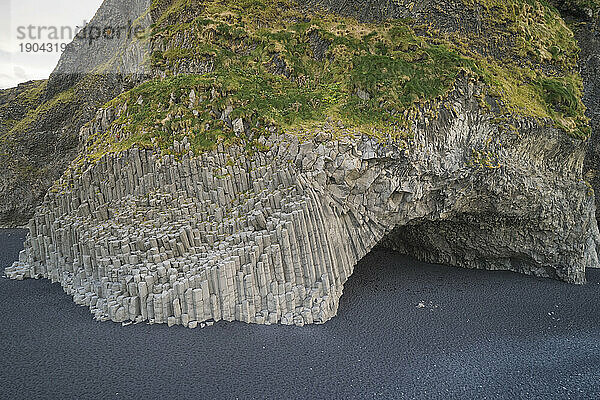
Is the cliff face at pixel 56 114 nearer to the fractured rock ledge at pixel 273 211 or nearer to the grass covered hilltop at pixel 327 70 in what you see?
the grass covered hilltop at pixel 327 70

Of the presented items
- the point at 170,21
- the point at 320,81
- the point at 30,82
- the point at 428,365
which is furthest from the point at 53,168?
the point at 428,365

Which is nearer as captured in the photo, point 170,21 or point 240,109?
point 240,109

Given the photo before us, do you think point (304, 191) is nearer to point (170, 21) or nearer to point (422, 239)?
point (422, 239)

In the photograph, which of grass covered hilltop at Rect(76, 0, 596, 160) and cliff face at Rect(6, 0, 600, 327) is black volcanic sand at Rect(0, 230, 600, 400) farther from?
grass covered hilltop at Rect(76, 0, 596, 160)

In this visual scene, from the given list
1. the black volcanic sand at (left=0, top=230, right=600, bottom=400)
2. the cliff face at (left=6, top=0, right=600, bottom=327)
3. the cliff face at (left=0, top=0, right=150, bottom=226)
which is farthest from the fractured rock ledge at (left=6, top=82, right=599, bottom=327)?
the cliff face at (left=0, top=0, right=150, bottom=226)

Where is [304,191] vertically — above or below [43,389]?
above

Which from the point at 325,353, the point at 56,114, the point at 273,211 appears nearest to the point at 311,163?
the point at 273,211
